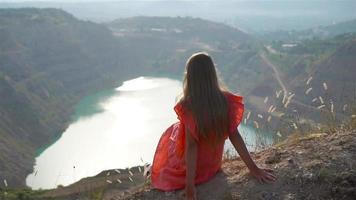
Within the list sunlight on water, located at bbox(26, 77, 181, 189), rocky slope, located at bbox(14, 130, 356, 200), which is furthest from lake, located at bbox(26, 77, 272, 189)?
rocky slope, located at bbox(14, 130, 356, 200)

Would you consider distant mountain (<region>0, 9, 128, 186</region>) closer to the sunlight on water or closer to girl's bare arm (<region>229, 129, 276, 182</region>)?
the sunlight on water

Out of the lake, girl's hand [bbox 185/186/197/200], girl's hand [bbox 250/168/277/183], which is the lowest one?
the lake

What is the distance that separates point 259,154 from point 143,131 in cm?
4359

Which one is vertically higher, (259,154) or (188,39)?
Answer: (259,154)

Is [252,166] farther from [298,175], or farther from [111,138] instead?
[111,138]

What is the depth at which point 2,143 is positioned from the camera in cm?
5012

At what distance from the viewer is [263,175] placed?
12.5 feet

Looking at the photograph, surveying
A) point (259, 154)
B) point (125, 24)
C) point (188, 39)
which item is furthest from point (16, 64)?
point (259, 154)

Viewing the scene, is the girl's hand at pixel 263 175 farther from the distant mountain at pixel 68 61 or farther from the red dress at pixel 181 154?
the distant mountain at pixel 68 61

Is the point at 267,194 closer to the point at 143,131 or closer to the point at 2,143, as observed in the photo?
the point at 143,131

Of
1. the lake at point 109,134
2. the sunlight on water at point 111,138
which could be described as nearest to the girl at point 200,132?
the lake at point 109,134

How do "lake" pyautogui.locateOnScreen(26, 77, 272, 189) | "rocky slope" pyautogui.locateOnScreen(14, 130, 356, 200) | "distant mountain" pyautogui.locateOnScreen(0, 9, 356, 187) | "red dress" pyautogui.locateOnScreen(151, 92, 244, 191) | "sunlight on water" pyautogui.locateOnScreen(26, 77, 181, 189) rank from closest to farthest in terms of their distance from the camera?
"rocky slope" pyautogui.locateOnScreen(14, 130, 356, 200) → "red dress" pyautogui.locateOnScreen(151, 92, 244, 191) → "sunlight on water" pyautogui.locateOnScreen(26, 77, 181, 189) → "lake" pyautogui.locateOnScreen(26, 77, 272, 189) → "distant mountain" pyautogui.locateOnScreen(0, 9, 356, 187)

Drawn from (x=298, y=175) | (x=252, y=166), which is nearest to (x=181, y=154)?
(x=252, y=166)

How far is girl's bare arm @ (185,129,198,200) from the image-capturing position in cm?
379
